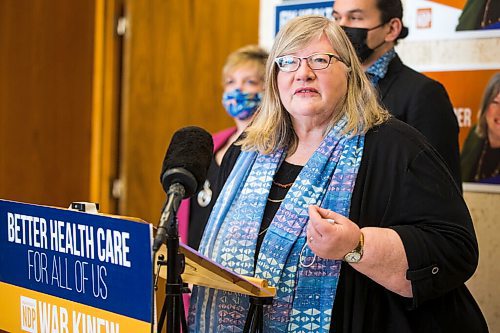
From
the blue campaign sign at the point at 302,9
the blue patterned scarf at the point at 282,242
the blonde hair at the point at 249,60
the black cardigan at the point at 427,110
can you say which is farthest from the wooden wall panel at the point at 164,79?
the blue patterned scarf at the point at 282,242

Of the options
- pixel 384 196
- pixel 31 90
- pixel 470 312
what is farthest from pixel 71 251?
pixel 31 90

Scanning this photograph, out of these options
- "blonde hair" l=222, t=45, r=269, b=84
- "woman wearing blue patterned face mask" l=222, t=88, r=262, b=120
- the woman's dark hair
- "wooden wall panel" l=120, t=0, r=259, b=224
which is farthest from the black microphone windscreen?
"wooden wall panel" l=120, t=0, r=259, b=224

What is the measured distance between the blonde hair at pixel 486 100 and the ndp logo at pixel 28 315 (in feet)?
6.17

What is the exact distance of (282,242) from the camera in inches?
76.4

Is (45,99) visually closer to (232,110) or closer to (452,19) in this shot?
(232,110)

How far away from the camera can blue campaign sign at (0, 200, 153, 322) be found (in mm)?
1535

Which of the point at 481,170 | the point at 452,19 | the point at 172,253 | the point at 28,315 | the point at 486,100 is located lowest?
the point at 28,315

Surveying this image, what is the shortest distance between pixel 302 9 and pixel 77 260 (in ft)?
7.09

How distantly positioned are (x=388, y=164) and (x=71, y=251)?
2.48 feet

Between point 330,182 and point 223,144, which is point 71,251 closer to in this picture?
point 330,182

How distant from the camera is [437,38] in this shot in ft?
10.5

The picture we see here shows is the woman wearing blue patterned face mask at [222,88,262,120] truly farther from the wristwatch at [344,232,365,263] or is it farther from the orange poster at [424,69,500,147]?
the wristwatch at [344,232,365,263]

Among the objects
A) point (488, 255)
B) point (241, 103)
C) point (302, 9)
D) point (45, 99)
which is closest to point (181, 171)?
point (241, 103)

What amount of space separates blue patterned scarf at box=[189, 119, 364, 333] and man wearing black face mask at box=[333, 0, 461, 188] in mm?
649
